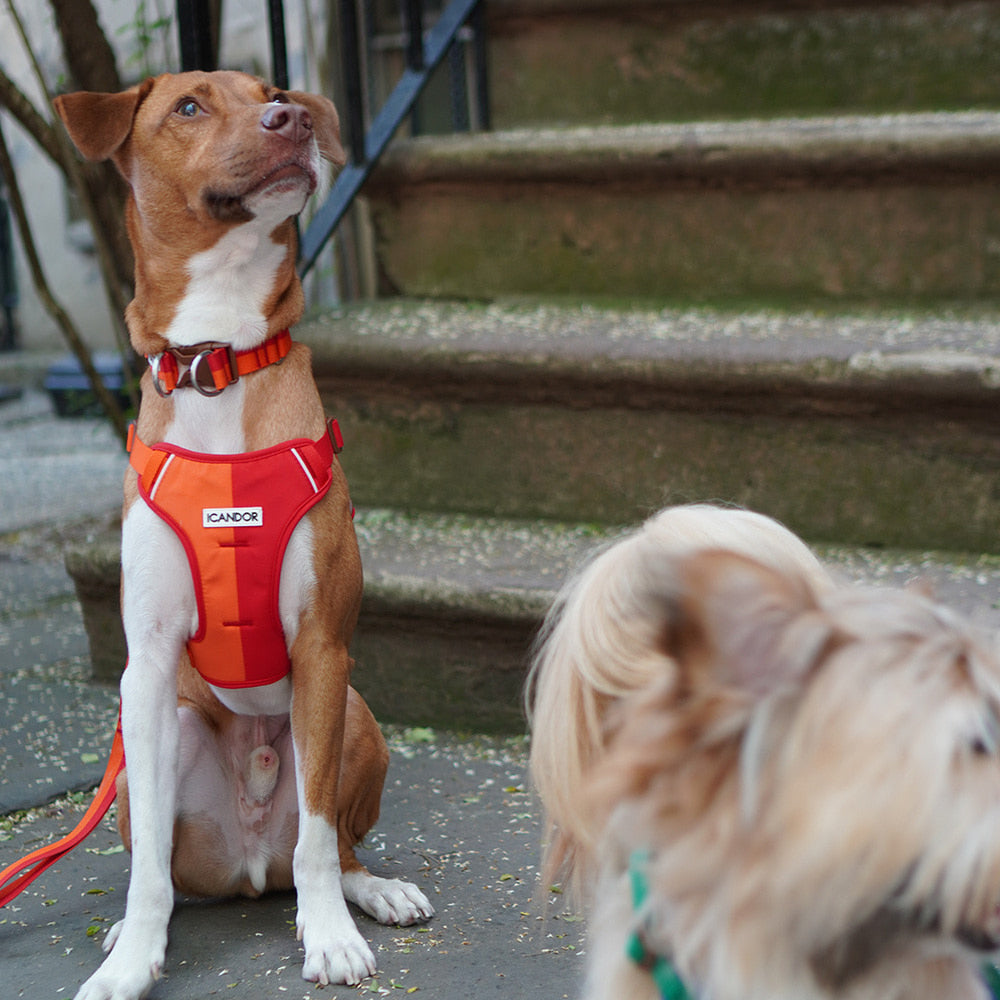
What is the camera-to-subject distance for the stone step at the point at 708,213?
3035mm

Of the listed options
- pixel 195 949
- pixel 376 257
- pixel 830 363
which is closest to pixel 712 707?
pixel 195 949

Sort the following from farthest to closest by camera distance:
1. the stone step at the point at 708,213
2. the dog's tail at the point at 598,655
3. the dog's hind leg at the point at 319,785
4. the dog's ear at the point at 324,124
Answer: the stone step at the point at 708,213 < the dog's ear at the point at 324,124 < the dog's hind leg at the point at 319,785 < the dog's tail at the point at 598,655

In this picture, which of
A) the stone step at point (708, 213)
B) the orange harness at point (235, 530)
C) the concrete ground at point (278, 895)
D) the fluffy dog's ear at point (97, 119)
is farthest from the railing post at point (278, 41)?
the concrete ground at point (278, 895)

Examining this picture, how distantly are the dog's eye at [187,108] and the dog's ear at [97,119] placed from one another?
79mm

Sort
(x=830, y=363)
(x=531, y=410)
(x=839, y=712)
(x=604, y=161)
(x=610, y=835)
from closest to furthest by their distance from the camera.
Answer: (x=839, y=712) < (x=610, y=835) < (x=830, y=363) < (x=531, y=410) < (x=604, y=161)

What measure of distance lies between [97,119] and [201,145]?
185 mm

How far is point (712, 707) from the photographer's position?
896 mm

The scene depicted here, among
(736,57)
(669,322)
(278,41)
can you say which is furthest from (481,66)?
(669,322)

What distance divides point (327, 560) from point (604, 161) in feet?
5.58

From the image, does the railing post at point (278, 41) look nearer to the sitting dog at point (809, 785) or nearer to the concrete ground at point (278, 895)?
the concrete ground at point (278, 895)

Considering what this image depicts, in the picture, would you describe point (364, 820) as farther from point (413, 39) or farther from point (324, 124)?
point (413, 39)

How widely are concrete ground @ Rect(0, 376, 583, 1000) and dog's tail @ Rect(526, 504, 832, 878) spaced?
627 millimetres

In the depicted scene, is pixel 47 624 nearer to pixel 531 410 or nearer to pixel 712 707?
pixel 531 410

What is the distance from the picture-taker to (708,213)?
3230mm
